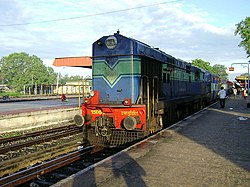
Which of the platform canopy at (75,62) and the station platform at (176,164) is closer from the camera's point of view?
the station platform at (176,164)

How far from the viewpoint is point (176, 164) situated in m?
5.53

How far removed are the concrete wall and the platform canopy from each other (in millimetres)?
14152

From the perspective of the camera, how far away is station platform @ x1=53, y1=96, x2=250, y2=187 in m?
4.56

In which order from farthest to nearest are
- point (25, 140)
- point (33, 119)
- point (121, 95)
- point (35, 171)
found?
point (33, 119) → point (25, 140) → point (121, 95) → point (35, 171)

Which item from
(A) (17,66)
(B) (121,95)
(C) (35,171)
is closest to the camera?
(C) (35,171)

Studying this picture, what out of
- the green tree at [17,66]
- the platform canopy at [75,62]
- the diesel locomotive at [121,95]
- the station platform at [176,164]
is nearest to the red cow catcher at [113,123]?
the diesel locomotive at [121,95]

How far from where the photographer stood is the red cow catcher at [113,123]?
782 centimetres

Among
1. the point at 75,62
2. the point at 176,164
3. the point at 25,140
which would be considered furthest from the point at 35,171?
the point at 75,62

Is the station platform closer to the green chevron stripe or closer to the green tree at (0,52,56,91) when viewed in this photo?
the green chevron stripe

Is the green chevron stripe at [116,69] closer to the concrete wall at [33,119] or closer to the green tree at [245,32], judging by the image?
the concrete wall at [33,119]

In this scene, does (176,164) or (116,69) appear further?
(116,69)

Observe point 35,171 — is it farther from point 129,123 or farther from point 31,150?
point 129,123

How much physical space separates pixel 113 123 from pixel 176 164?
3.03 meters

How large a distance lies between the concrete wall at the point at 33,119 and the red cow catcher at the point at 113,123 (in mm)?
5629
